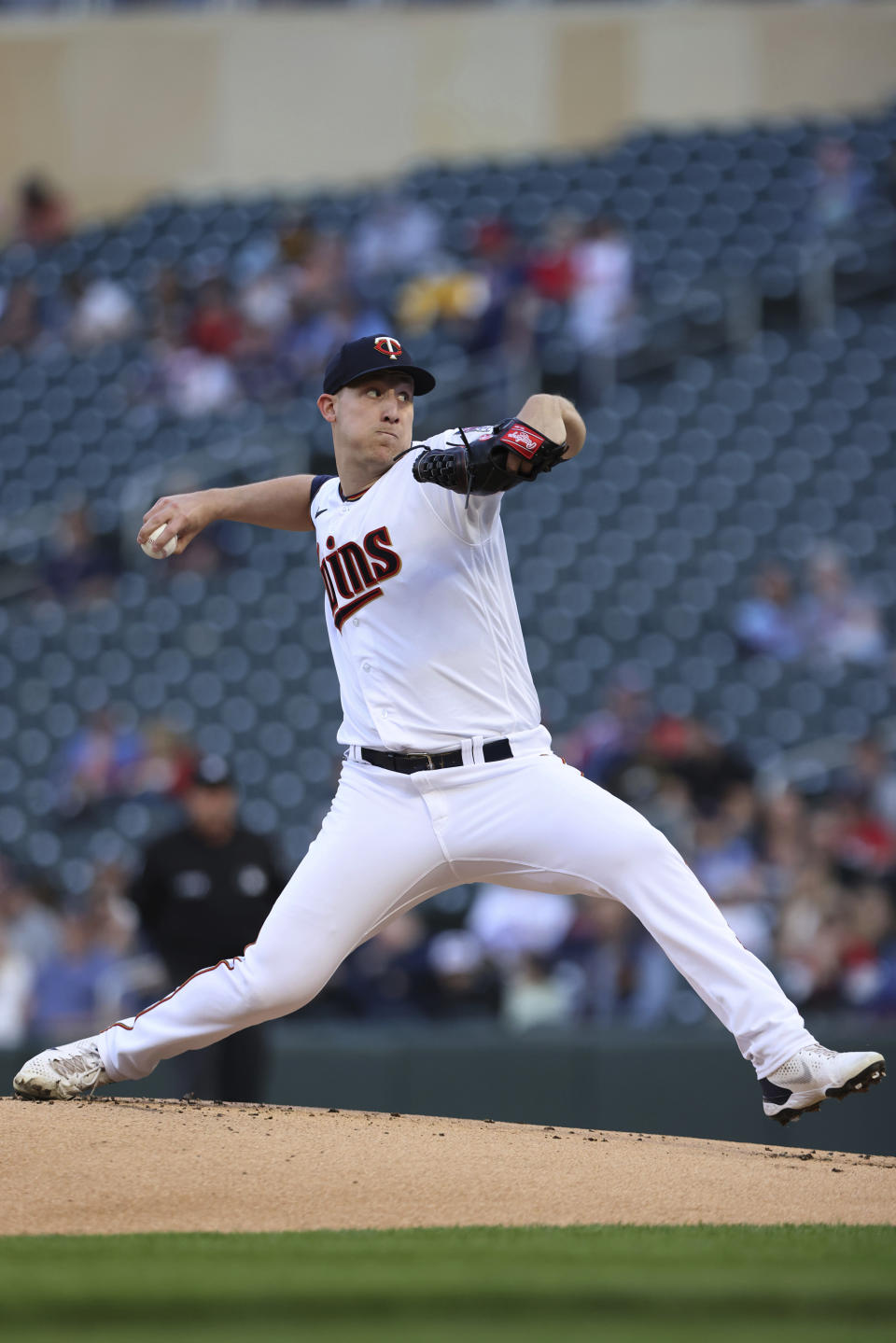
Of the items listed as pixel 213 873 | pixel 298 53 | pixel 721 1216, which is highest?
pixel 298 53

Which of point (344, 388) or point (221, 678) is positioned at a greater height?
point (344, 388)

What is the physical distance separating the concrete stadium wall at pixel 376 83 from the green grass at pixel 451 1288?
1460cm

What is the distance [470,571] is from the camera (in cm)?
399

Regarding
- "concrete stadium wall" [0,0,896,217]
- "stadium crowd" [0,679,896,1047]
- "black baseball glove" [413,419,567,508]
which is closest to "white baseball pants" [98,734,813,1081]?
"black baseball glove" [413,419,567,508]

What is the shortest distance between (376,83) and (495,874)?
14417 mm

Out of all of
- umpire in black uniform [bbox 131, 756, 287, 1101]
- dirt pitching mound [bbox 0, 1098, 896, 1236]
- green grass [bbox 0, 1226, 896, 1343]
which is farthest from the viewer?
umpire in black uniform [bbox 131, 756, 287, 1101]

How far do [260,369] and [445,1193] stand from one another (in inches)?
405

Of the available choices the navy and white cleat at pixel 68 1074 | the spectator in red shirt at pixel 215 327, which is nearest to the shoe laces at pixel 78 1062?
the navy and white cleat at pixel 68 1074

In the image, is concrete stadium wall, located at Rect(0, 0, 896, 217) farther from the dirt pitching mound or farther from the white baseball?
the dirt pitching mound

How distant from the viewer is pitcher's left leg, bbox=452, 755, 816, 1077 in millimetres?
3861

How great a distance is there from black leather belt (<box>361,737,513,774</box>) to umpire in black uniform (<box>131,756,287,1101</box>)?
8.19 feet

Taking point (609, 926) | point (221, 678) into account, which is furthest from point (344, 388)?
point (221, 678)

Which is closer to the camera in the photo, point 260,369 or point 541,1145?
point 541,1145

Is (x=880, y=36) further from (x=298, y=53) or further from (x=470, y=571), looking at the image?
(x=470, y=571)
